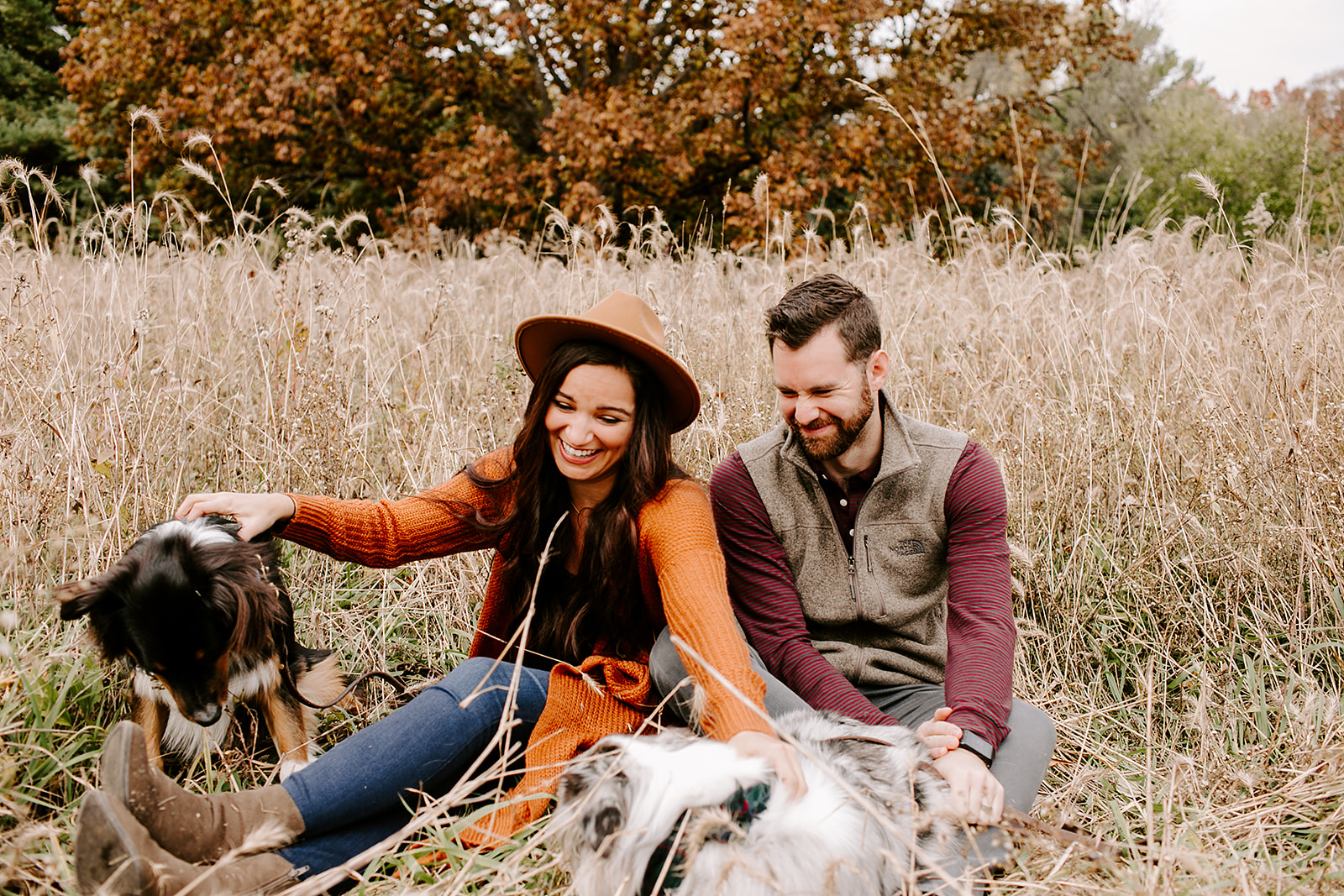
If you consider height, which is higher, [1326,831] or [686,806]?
[686,806]

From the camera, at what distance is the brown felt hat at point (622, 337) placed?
214cm

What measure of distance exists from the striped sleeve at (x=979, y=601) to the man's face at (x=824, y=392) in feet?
1.12

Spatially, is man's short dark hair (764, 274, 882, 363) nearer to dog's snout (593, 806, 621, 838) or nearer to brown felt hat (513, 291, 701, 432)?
brown felt hat (513, 291, 701, 432)

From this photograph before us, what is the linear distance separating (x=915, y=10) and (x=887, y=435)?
9.47 metres

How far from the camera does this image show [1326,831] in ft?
6.57

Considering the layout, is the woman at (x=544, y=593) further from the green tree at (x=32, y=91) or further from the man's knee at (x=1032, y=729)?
the green tree at (x=32, y=91)

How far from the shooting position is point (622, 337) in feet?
7.04

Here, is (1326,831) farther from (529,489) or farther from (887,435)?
(529,489)

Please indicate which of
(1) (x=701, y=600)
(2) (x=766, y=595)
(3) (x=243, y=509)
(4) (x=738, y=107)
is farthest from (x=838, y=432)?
(4) (x=738, y=107)

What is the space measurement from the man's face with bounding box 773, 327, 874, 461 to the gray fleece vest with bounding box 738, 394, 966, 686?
11 cm

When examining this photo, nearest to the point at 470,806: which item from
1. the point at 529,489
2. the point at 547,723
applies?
the point at 547,723

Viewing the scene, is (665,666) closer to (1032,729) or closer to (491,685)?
(491,685)

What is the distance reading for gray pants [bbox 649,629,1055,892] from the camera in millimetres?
2004

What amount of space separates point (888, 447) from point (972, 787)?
93 cm
